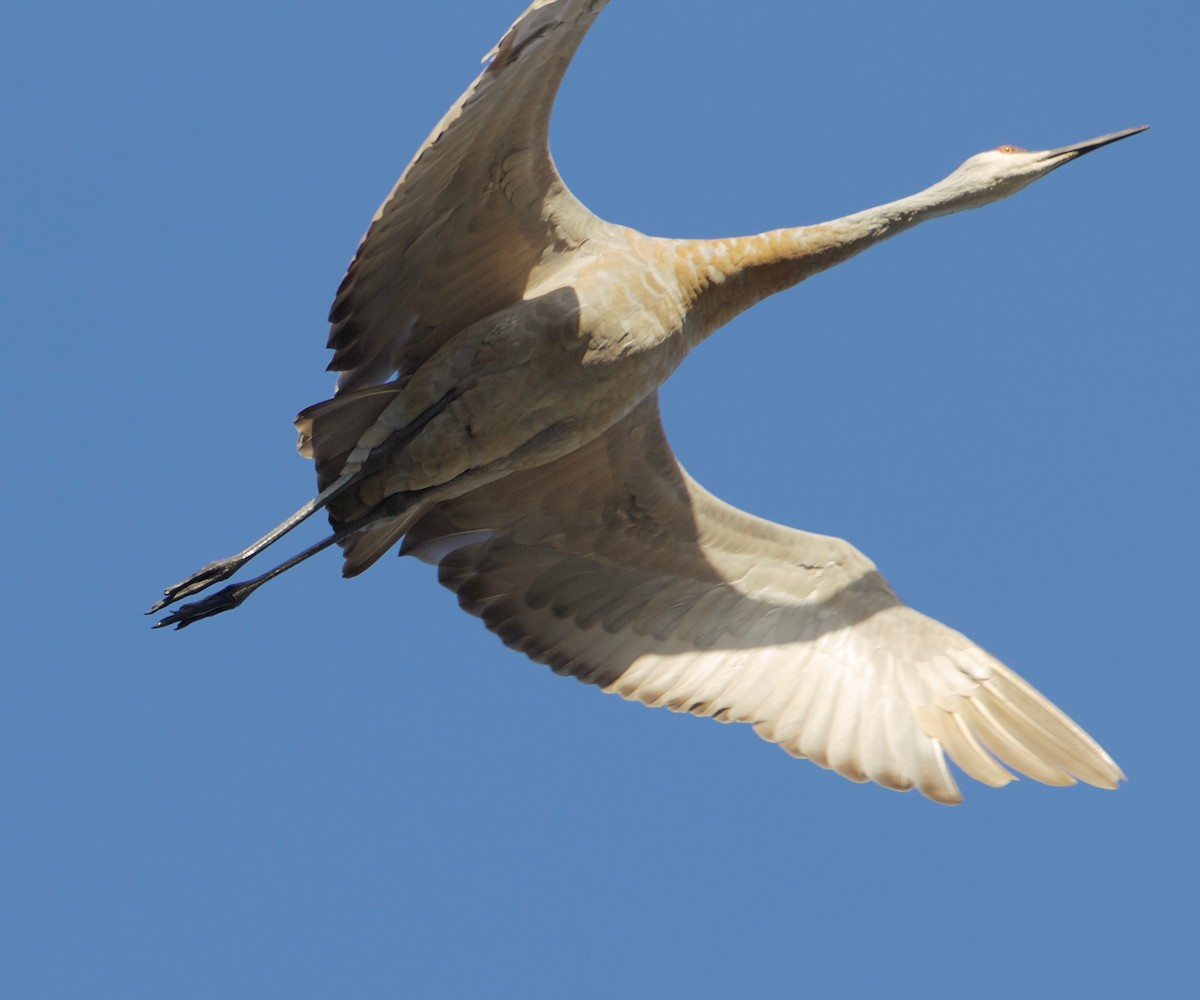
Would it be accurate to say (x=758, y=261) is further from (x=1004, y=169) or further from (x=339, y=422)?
(x=339, y=422)

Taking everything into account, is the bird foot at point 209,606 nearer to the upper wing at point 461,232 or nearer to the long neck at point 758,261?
the upper wing at point 461,232

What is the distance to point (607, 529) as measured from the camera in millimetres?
10344

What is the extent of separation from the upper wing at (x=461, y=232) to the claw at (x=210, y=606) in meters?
1.32

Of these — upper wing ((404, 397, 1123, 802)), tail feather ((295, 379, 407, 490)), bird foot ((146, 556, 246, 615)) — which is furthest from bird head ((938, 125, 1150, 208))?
bird foot ((146, 556, 246, 615))

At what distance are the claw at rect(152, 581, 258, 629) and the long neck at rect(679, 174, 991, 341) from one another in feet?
9.38

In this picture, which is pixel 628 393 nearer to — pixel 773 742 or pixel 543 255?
pixel 543 255

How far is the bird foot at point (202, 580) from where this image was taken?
952cm

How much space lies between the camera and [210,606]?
962cm

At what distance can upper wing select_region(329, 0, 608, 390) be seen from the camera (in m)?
8.23

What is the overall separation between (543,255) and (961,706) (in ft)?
11.2

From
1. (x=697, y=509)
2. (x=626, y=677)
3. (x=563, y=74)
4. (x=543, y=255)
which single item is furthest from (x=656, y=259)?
(x=626, y=677)

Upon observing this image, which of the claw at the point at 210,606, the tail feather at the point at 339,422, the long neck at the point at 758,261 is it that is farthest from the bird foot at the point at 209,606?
the long neck at the point at 758,261

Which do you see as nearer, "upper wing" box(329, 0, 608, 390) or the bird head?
"upper wing" box(329, 0, 608, 390)

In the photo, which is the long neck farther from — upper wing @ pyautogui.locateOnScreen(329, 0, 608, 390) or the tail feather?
the tail feather
